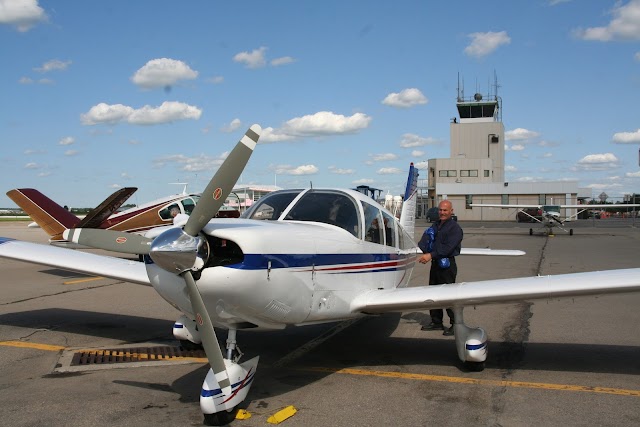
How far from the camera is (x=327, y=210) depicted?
20.3ft

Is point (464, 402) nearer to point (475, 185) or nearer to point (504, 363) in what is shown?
point (504, 363)

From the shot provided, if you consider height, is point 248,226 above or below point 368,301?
above

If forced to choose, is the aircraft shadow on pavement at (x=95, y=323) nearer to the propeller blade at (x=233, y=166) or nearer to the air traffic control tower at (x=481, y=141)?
the propeller blade at (x=233, y=166)

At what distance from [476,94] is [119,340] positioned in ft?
261

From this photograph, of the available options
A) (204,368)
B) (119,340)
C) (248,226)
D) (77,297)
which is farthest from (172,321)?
(248,226)

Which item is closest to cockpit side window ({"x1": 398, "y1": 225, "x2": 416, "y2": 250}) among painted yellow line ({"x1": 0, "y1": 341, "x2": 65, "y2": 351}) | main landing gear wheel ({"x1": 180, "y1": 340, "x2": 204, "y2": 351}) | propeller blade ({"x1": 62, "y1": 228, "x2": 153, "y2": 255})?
main landing gear wheel ({"x1": 180, "y1": 340, "x2": 204, "y2": 351})

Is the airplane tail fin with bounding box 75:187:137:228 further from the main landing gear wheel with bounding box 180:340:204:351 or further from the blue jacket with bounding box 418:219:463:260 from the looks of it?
the blue jacket with bounding box 418:219:463:260

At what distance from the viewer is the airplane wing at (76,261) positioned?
7.64 meters

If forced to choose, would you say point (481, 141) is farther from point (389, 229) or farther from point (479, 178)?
point (389, 229)

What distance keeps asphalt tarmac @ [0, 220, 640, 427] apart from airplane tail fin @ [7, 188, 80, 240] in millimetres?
5722

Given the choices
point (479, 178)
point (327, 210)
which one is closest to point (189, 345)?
point (327, 210)

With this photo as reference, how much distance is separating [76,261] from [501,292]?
5979mm

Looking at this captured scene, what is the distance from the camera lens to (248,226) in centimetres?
462

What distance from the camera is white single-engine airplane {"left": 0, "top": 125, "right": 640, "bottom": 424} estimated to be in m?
4.36
